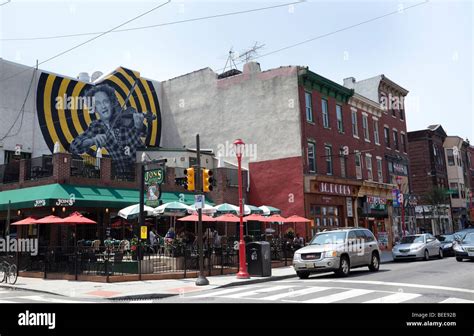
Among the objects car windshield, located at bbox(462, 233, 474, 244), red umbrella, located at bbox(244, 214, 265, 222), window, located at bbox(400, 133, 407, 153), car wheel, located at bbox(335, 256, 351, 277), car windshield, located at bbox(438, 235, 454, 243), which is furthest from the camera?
window, located at bbox(400, 133, 407, 153)

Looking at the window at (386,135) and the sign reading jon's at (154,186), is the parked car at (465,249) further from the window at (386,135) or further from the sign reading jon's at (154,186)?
the window at (386,135)

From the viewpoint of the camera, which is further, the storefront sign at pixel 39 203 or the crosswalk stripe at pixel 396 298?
the storefront sign at pixel 39 203

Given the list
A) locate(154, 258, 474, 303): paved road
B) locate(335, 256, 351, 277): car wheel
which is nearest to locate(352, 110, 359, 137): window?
A: locate(335, 256, 351, 277): car wheel

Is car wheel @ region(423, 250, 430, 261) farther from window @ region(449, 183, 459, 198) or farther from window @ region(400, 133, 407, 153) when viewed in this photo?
window @ region(449, 183, 459, 198)

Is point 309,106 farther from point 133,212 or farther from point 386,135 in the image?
point 133,212

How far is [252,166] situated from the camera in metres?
31.1

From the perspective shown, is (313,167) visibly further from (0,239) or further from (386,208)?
(0,239)

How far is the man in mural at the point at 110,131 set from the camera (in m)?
29.5

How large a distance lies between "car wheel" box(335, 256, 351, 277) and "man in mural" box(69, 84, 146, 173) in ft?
56.2

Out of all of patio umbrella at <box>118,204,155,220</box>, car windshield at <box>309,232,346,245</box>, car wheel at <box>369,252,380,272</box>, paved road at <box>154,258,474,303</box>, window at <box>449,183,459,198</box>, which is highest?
window at <box>449,183,459,198</box>

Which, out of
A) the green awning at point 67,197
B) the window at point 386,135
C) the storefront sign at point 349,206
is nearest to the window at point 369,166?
the storefront sign at point 349,206

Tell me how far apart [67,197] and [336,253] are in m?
12.1

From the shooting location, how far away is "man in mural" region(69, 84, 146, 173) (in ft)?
96.6
